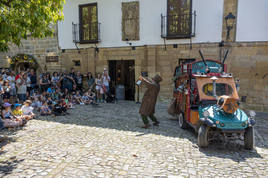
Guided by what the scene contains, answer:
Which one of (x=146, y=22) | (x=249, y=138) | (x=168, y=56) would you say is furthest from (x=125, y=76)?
(x=249, y=138)

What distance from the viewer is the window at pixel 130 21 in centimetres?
1166

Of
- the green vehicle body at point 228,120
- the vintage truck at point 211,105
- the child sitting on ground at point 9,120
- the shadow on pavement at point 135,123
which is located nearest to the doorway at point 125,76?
the shadow on pavement at point 135,123

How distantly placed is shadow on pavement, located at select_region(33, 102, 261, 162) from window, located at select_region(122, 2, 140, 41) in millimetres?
4292

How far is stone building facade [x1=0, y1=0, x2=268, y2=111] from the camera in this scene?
1001 centimetres

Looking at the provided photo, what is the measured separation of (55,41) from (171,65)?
8.01m

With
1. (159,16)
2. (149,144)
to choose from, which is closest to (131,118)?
(149,144)

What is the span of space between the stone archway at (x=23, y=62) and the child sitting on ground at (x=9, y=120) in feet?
25.7

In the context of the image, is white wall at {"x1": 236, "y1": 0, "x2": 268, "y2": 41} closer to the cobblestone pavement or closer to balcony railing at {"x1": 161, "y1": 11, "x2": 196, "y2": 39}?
balcony railing at {"x1": 161, "y1": 11, "x2": 196, "y2": 39}

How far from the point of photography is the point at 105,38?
41.3 ft

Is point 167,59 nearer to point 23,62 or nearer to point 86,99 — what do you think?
point 86,99

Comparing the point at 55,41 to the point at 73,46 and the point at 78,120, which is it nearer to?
the point at 73,46

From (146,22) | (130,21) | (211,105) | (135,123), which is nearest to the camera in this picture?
(211,105)

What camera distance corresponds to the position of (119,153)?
488 centimetres

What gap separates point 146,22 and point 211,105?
23.8 ft
